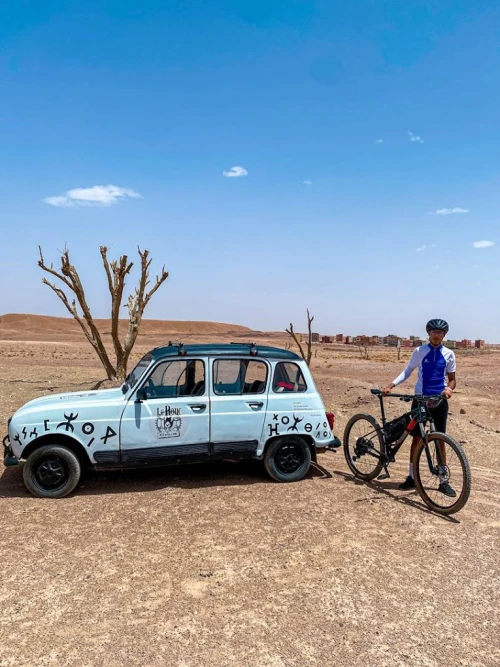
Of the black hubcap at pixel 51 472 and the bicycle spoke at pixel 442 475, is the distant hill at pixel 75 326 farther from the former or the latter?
the bicycle spoke at pixel 442 475

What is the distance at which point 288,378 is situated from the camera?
654 centimetres

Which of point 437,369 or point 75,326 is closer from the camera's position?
point 437,369

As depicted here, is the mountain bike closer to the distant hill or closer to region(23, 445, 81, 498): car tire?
region(23, 445, 81, 498): car tire

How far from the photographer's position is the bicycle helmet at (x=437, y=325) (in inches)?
237

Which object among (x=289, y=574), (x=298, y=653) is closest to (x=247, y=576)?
(x=289, y=574)

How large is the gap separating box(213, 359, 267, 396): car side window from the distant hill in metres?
62.1

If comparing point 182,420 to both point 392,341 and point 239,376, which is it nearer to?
point 239,376

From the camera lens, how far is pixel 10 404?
466 inches

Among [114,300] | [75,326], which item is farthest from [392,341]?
[114,300]

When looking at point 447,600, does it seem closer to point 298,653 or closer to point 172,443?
point 298,653

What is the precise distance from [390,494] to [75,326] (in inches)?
3924

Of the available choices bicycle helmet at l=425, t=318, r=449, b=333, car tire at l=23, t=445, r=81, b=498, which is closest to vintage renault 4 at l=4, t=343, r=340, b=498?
car tire at l=23, t=445, r=81, b=498

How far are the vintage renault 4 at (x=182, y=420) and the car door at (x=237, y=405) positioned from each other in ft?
0.04

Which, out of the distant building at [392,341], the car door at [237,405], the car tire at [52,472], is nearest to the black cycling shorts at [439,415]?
the car door at [237,405]
